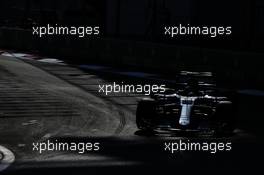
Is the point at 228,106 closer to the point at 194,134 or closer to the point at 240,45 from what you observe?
the point at 194,134

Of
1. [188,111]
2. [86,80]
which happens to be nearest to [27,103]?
[188,111]

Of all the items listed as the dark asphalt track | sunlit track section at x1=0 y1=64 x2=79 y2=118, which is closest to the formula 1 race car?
the dark asphalt track

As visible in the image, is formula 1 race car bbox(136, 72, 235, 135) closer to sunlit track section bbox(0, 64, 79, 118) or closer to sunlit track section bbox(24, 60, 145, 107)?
sunlit track section bbox(0, 64, 79, 118)

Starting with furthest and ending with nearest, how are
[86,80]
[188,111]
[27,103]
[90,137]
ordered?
[86,80] < [27,103] < [188,111] < [90,137]

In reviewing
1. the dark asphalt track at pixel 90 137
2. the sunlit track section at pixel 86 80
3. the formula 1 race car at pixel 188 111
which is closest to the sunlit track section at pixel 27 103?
the dark asphalt track at pixel 90 137

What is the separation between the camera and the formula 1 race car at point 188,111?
38.5 feet

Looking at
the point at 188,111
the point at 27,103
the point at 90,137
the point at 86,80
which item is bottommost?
the point at 90,137

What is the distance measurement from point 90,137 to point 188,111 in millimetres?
1835

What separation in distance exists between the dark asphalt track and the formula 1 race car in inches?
11.1

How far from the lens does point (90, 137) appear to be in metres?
11.4

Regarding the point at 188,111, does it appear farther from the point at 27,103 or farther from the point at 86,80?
the point at 86,80

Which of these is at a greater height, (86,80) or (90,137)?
(86,80)

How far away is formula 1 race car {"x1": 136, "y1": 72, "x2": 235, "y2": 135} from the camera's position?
11742 mm

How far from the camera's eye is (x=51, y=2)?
64250 mm
